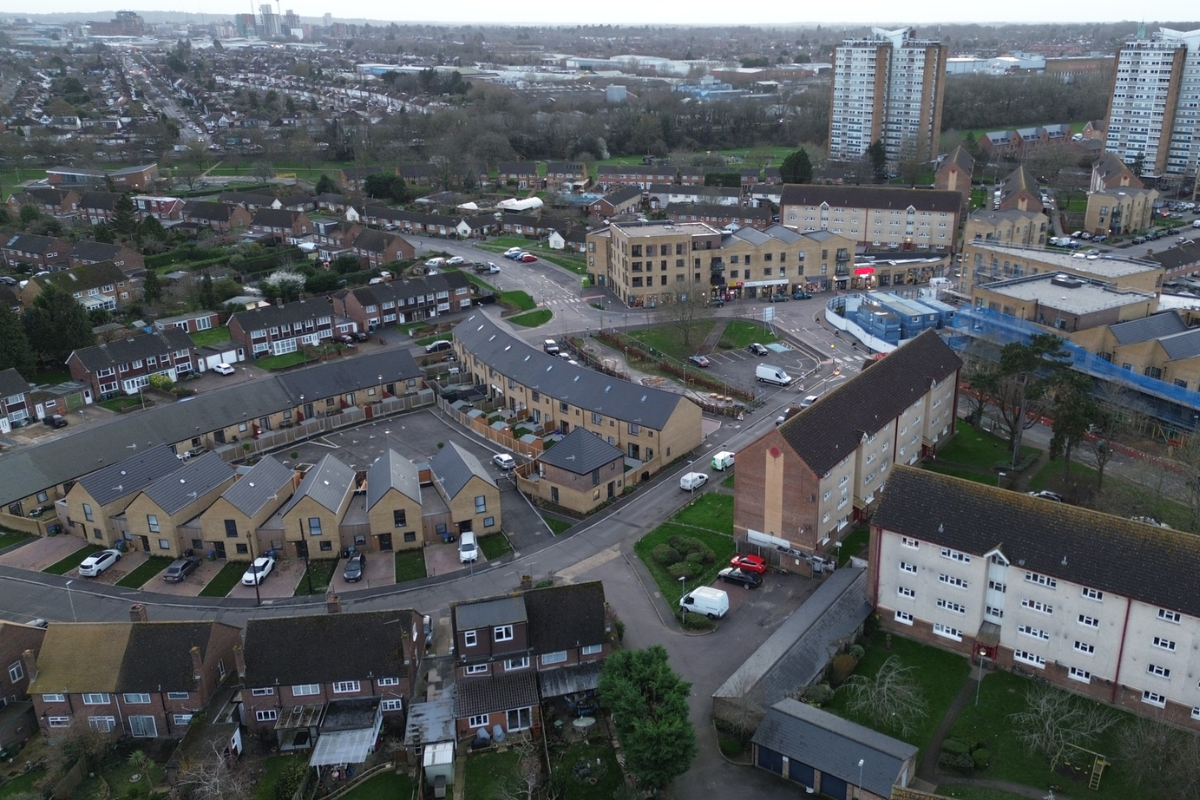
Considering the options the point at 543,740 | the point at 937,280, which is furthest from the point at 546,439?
the point at 937,280

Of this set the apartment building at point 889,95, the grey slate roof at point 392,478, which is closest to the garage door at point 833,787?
the grey slate roof at point 392,478

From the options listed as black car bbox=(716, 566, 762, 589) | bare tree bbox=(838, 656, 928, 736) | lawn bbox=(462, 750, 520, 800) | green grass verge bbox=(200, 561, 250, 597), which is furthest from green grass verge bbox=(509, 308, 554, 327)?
bare tree bbox=(838, 656, 928, 736)

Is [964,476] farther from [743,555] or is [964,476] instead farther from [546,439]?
[546,439]

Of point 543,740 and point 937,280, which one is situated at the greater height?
point 937,280

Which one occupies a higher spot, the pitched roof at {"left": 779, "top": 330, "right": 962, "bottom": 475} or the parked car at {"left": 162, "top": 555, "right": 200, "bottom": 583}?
the pitched roof at {"left": 779, "top": 330, "right": 962, "bottom": 475}

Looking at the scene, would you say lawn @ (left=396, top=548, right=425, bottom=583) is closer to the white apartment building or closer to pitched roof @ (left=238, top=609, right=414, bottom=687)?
pitched roof @ (left=238, top=609, right=414, bottom=687)

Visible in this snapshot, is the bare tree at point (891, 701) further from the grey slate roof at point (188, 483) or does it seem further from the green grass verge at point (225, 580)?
the grey slate roof at point (188, 483)
